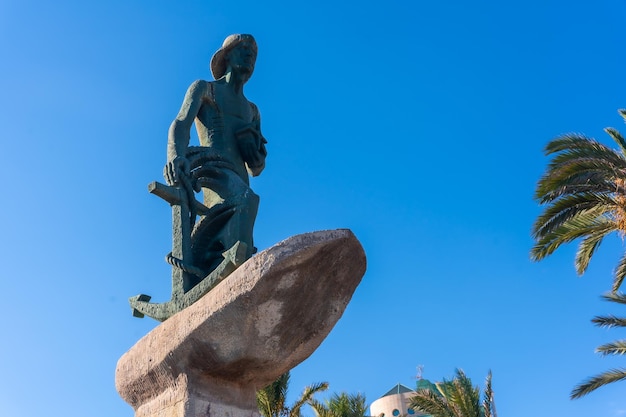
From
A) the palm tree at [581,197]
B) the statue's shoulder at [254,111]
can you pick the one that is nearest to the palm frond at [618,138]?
the palm tree at [581,197]

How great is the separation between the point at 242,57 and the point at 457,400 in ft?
58.0

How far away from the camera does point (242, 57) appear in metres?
6.01

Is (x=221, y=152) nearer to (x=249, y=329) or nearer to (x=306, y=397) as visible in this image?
(x=249, y=329)

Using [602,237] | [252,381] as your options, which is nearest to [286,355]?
[252,381]

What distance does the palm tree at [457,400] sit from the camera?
68.6 ft

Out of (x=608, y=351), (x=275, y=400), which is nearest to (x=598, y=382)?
(x=608, y=351)

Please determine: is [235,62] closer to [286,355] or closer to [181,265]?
[181,265]

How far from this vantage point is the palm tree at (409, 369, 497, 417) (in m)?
20.9

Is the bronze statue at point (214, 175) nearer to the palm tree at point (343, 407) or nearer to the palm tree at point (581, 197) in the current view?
the palm tree at point (581, 197)

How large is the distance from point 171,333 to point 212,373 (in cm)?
39

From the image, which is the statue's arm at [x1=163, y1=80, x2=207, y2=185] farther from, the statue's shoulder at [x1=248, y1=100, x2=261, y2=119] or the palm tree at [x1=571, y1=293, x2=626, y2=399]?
the palm tree at [x1=571, y1=293, x2=626, y2=399]

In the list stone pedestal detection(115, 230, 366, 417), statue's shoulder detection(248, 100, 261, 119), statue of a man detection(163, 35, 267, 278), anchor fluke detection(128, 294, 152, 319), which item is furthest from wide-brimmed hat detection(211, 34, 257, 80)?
stone pedestal detection(115, 230, 366, 417)

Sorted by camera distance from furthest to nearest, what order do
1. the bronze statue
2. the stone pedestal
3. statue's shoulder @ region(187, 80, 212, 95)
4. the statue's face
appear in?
1. the statue's face
2. statue's shoulder @ region(187, 80, 212, 95)
3. the bronze statue
4. the stone pedestal

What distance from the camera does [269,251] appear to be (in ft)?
12.6
